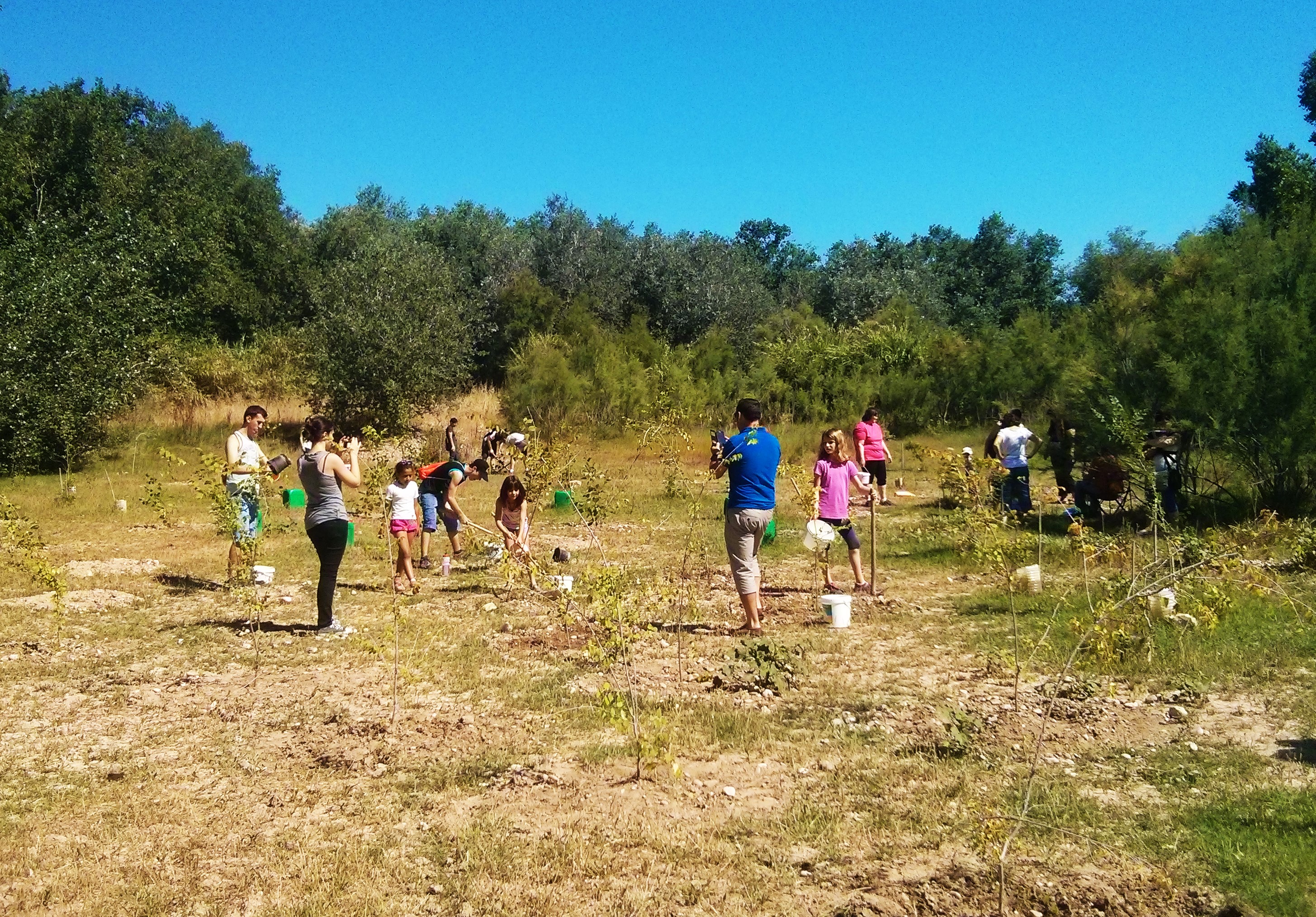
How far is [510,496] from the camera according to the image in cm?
991

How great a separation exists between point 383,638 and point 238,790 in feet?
9.59

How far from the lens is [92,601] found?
916 centimetres

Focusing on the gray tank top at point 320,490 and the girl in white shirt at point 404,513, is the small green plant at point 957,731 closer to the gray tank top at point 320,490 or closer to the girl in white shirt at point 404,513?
the gray tank top at point 320,490

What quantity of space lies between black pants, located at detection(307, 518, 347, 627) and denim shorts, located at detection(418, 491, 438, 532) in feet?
9.10

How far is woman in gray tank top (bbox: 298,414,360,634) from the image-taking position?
7.82 m

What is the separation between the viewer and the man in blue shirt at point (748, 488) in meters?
7.75

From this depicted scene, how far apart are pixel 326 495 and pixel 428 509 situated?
301cm

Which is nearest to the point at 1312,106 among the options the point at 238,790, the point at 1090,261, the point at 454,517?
the point at 1090,261

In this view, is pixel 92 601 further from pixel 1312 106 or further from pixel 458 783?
pixel 1312 106

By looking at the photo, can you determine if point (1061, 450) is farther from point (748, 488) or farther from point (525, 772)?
point (525, 772)

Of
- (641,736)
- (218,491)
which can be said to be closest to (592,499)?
(218,491)

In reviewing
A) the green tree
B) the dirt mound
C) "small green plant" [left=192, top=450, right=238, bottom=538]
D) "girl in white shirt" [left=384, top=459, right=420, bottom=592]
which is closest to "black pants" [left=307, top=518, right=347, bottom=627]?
"small green plant" [left=192, top=450, right=238, bottom=538]

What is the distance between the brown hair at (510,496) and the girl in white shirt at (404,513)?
32.5 inches

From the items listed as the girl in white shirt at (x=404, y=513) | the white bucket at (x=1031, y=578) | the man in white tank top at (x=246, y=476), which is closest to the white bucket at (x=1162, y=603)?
the white bucket at (x=1031, y=578)
